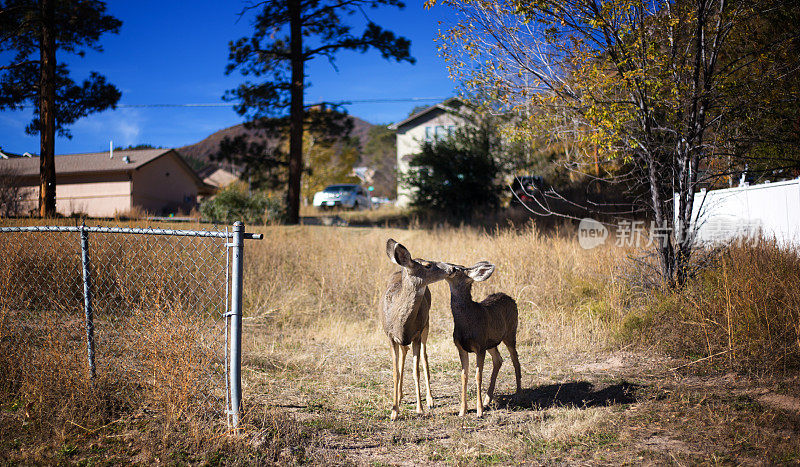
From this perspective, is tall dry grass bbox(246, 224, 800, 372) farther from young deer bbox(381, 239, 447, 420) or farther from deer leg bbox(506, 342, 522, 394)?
young deer bbox(381, 239, 447, 420)

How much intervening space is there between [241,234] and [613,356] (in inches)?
204

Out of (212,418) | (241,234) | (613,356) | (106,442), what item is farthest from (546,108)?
(106,442)

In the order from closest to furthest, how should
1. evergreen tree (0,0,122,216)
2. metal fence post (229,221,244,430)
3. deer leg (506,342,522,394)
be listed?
metal fence post (229,221,244,430) < deer leg (506,342,522,394) < evergreen tree (0,0,122,216)

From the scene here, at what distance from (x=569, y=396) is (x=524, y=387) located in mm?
512

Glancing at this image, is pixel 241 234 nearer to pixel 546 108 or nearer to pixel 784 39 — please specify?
pixel 546 108

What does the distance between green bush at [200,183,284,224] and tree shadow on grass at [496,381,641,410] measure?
14066mm

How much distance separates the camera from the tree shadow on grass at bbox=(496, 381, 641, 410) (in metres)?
5.20

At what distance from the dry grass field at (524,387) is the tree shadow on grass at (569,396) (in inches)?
1.0

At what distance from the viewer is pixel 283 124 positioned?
22.0 metres

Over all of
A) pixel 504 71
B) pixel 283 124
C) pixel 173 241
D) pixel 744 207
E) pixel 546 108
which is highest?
pixel 283 124

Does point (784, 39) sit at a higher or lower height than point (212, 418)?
higher

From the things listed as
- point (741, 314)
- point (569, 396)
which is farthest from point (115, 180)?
point (741, 314)

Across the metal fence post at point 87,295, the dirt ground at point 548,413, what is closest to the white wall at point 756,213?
the dirt ground at point 548,413

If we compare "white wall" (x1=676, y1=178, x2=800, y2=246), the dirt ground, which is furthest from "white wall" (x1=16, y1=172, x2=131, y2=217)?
"white wall" (x1=676, y1=178, x2=800, y2=246)
